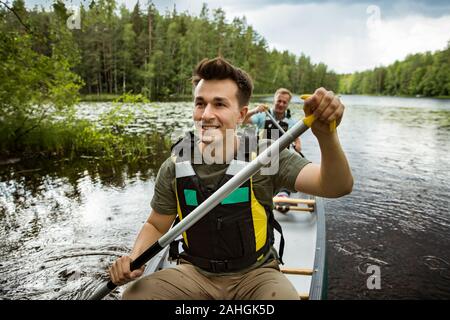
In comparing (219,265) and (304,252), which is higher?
(219,265)

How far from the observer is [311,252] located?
12.7 ft

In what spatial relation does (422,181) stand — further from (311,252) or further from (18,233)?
(18,233)

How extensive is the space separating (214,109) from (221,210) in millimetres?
596

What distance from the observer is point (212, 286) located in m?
1.97

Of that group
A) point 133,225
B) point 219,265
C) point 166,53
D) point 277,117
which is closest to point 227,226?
point 219,265

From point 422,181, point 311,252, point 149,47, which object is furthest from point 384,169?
point 149,47

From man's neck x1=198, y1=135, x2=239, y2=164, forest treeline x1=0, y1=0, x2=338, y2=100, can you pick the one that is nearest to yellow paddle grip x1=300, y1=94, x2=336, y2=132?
man's neck x1=198, y1=135, x2=239, y2=164

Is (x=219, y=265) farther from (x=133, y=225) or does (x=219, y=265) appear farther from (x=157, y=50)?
(x=157, y=50)

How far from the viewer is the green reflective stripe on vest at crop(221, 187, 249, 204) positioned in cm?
191

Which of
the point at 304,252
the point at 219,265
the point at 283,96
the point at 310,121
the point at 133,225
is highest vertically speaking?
the point at 283,96

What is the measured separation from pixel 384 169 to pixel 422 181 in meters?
1.41

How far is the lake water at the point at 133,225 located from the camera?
4391mm

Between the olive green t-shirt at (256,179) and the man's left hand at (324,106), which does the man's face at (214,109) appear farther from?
the man's left hand at (324,106)

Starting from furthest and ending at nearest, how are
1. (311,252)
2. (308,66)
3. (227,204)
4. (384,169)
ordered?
(308,66) < (384,169) < (311,252) < (227,204)
